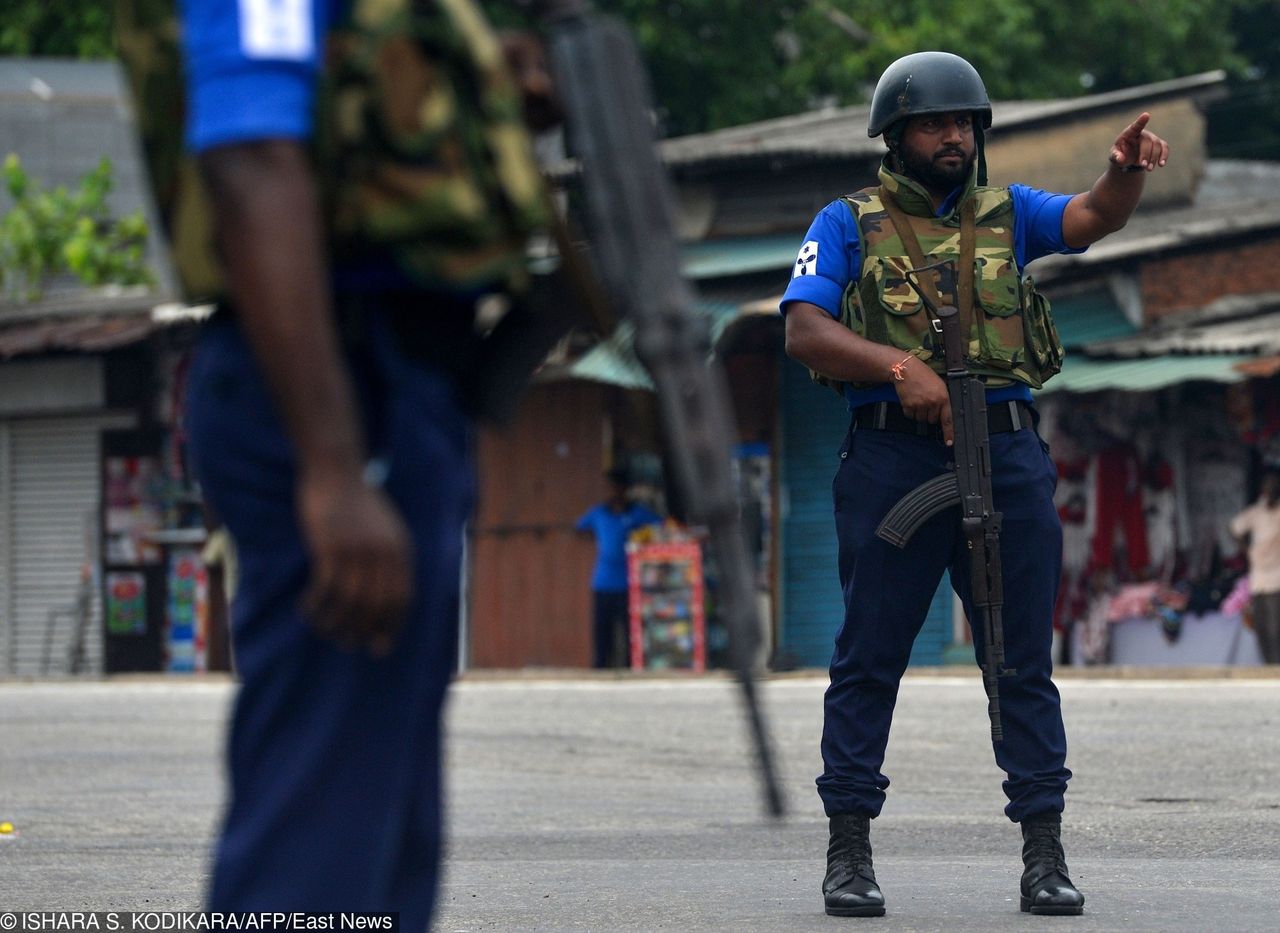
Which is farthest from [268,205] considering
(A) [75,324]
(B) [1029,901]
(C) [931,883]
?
(A) [75,324]

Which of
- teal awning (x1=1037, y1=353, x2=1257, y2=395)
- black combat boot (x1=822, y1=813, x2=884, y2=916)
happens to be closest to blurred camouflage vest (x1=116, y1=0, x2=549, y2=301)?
black combat boot (x1=822, y1=813, x2=884, y2=916)

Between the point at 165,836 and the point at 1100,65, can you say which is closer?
the point at 165,836

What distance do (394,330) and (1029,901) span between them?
2.99 m

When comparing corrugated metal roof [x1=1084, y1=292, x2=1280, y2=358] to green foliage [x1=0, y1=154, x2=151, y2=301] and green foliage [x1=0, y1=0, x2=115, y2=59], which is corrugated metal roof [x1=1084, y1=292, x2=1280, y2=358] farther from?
green foliage [x1=0, y1=0, x2=115, y2=59]

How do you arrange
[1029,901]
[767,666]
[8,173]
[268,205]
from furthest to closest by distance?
[8,173]
[767,666]
[1029,901]
[268,205]

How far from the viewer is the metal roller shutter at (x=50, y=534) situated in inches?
955

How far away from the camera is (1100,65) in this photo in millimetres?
34531

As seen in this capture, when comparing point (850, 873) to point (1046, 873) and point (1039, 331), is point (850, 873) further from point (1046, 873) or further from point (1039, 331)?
point (1039, 331)

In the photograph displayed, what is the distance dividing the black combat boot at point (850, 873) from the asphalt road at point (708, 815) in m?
A: 0.06

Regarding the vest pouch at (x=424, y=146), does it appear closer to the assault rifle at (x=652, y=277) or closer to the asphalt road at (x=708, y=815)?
the assault rifle at (x=652, y=277)

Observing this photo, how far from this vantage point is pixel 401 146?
2.57 m

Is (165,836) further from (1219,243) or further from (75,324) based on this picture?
(75,324)

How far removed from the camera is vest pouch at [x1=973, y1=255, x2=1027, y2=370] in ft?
17.4

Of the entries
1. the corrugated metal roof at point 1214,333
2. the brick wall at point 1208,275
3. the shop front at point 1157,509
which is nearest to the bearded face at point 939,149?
the corrugated metal roof at point 1214,333
